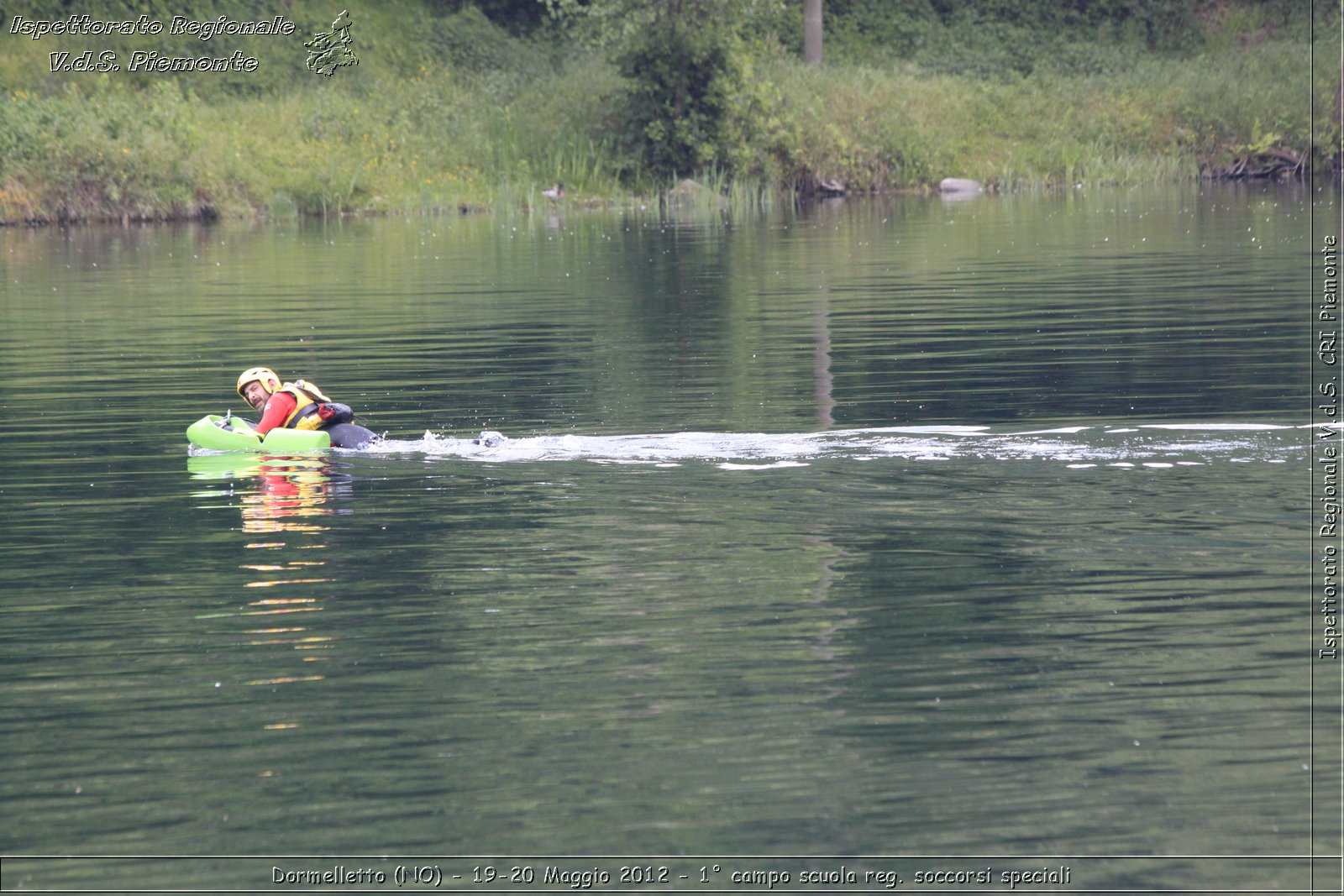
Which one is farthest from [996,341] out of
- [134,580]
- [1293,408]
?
[134,580]

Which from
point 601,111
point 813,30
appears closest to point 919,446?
point 601,111

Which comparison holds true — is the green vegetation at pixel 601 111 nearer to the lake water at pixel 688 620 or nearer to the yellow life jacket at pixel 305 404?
the lake water at pixel 688 620

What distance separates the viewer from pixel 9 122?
37.7m

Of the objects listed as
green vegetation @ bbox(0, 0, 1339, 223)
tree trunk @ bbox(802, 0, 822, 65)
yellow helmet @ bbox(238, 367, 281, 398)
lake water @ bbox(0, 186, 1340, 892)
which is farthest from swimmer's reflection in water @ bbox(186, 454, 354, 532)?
tree trunk @ bbox(802, 0, 822, 65)

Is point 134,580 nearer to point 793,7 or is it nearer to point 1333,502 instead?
point 1333,502

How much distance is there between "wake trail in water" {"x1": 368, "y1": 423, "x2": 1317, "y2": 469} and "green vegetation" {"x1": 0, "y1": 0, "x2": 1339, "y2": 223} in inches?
1141

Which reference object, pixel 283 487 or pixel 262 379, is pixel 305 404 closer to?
pixel 262 379

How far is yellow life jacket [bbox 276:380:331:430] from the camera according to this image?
12.5 m

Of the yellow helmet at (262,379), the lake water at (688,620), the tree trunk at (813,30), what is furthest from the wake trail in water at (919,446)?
the tree trunk at (813,30)

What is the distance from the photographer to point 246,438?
12641mm

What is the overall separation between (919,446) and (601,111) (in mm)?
Answer: 34602

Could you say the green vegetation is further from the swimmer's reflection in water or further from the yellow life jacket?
the swimmer's reflection in water

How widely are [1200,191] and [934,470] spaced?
34.4 metres

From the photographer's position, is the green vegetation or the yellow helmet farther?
the green vegetation
